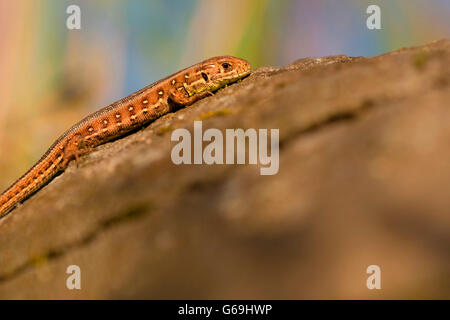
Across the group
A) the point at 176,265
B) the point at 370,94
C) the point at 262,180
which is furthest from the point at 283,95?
the point at 176,265

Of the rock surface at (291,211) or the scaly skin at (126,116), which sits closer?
the rock surface at (291,211)

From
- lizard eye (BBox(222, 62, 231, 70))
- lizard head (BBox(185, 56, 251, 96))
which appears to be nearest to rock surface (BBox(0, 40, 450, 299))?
lizard head (BBox(185, 56, 251, 96))

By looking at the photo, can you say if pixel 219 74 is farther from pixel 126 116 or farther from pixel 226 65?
pixel 126 116

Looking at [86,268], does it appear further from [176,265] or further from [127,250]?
[176,265]

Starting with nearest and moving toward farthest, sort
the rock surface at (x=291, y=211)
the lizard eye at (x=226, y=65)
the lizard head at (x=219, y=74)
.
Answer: the rock surface at (x=291, y=211), the lizard head at (x=219, y=74), the lizard eye at (x=226, y=65)

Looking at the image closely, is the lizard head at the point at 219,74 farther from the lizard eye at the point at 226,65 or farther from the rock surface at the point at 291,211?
the rock surface at the point at 291,211

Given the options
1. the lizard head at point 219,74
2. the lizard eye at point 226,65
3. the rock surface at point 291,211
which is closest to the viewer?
the rock surface at point 291,211

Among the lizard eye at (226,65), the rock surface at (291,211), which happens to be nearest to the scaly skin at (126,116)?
the lizard eye at (226,65)

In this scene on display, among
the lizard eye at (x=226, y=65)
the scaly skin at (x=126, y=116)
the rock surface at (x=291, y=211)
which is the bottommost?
the rock surface at (x=291, y=211)

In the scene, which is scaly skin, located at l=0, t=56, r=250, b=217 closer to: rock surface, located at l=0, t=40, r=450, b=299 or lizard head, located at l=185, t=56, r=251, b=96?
lizard head, located at l=185, t=56, r=251, b=96
